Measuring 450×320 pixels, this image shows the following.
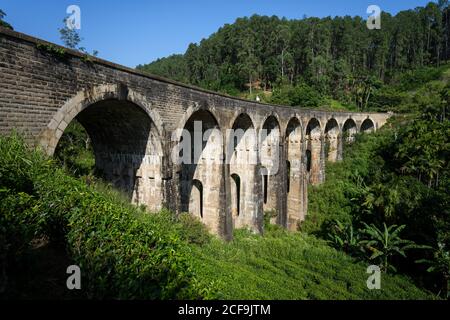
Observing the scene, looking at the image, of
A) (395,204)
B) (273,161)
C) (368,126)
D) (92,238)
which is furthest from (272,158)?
(368,126)

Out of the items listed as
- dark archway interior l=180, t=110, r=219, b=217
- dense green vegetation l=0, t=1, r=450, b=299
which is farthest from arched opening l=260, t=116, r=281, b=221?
dark archway interior l=180, t=110, r=219, b=217

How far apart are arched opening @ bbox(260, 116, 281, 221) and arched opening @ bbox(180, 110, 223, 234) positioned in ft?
17.8

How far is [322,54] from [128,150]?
50.9m

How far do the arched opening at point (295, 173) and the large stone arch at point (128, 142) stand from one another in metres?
13.4

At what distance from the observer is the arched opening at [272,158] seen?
1909cm

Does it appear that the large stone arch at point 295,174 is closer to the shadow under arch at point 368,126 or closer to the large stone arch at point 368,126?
the large stone arch at point 368,126

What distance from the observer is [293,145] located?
867 inches

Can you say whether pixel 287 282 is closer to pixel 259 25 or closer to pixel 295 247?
pixel 295 247

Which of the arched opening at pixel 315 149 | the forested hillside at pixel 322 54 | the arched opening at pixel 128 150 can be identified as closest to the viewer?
the arched opening at pixel 128 150

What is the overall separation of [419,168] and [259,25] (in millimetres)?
48564
